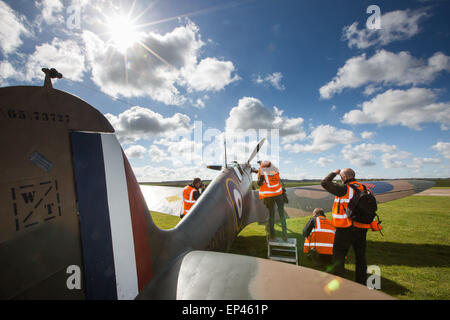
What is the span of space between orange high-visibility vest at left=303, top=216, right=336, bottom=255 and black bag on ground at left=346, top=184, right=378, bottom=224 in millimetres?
1432

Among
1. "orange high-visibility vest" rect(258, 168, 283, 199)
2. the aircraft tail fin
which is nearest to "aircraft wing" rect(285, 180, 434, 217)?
"orange high-visibility vest" rect(258, 168, 283, 199)

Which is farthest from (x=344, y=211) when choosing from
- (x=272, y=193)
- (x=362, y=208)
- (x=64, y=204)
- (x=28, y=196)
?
(x=28, y=196)

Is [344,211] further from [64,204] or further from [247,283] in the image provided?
[64,204]

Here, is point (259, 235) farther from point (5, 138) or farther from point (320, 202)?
point (5, 138)

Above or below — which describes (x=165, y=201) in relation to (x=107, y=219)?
below

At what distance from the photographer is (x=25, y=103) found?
108 cm

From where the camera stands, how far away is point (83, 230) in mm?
1309

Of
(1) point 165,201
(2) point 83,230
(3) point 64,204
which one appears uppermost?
(3) point 64,204

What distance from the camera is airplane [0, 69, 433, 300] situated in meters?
0.98

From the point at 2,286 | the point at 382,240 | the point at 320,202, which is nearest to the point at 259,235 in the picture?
the point at 320,202

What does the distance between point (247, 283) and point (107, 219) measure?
1.18 m

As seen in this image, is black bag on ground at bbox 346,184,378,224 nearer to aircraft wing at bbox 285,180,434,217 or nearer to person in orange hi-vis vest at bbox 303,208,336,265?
person in orange hi-vis vest at bbox 303,208,336,265

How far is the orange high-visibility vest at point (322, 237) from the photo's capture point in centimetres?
450

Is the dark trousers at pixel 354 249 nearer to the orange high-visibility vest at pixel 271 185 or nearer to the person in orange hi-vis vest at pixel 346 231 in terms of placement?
the person in orange hi-vis vest at pixel 346 231
